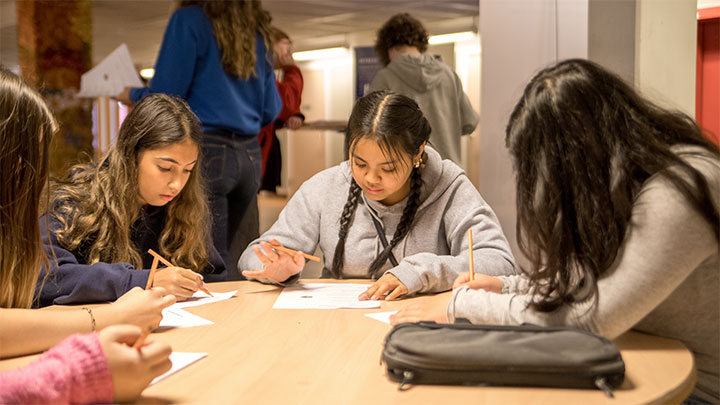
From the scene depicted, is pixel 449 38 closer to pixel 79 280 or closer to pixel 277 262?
pixel 277 262

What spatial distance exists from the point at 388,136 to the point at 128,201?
2.53 feet

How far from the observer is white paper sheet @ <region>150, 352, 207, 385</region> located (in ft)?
3.25

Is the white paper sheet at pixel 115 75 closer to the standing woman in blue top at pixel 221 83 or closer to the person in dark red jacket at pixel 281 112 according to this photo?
the standing woman in blue top at pixel 221 83

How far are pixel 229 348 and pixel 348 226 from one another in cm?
85

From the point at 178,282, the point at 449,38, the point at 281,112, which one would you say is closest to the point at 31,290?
the point at 178,282

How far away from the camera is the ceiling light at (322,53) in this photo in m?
3.61

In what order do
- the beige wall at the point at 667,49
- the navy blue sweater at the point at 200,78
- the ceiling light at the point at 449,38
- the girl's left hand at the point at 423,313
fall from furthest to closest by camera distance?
the ceiling light at the point at 449,38
the navy blue sweater at the point at 200,78
the beige wall at the point at 667,49
the girl's left hand at the point at 423,313

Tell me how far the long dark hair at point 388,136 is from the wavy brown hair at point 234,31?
0.80 m

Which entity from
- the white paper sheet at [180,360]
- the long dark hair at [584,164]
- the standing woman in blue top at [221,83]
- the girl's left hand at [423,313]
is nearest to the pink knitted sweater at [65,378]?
the white paper sheet at [180,360]

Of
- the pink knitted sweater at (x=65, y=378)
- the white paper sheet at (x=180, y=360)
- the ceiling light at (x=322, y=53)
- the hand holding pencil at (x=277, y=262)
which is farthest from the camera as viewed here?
the ceiling light at (x=322, y=53)

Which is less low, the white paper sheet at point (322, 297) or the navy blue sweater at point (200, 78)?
the navy blue sweater at point (200, 78)

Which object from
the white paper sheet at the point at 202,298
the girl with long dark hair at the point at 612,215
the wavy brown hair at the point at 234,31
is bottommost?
the white paper sheet at the point at 202,298

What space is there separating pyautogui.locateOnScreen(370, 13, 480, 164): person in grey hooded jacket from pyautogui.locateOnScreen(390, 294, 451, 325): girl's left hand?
1.44 metres

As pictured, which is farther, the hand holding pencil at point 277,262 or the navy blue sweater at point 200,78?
the navy blue sweater at point 200,78
